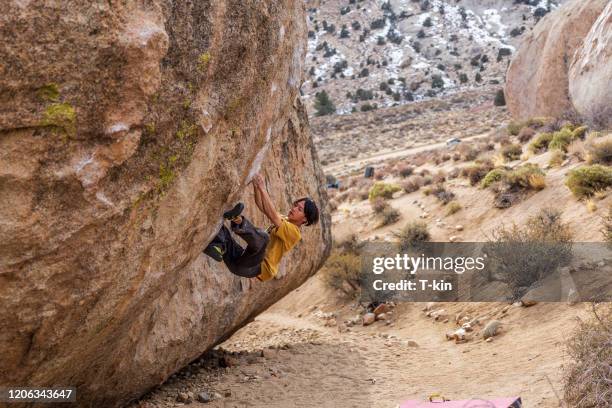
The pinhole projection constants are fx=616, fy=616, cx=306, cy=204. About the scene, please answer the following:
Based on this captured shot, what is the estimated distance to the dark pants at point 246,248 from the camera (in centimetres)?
497

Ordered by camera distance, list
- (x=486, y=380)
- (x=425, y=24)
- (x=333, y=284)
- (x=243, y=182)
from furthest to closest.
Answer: (x=425, y=24)
(x=333, y=284)
(x=486, y=380)
(x=243, y=182)

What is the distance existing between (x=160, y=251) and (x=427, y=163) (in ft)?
64.0

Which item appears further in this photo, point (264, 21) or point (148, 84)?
point (264, 21)

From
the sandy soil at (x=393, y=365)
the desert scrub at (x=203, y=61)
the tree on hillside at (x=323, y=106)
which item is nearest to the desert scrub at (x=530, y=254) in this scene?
the sandy soil at (x=393, y=365)

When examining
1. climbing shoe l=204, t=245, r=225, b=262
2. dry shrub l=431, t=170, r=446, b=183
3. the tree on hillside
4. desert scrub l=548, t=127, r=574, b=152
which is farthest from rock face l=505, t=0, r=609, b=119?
the tree on hillside

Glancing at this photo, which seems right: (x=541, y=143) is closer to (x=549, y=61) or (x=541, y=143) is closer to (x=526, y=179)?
(x=526, y=179)

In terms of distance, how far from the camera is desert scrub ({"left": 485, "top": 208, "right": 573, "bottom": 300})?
9.23 meters

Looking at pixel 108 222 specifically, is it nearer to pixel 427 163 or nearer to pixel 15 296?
pixel 15 296

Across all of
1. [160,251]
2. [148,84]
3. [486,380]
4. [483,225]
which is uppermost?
[148,84]

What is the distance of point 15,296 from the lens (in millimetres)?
3355

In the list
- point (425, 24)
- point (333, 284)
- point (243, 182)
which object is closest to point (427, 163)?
point (333, 284)

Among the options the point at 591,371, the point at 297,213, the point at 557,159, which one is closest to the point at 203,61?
the point at 297,213

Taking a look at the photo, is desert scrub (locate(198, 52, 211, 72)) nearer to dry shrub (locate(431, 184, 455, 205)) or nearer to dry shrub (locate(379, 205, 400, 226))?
dry shrub (locate(431, 184, 455, 205))

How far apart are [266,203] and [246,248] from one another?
0.43m
